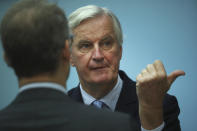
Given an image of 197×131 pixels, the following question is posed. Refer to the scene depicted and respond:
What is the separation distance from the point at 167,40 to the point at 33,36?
6.75 feet

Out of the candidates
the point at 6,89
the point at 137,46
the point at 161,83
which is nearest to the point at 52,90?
the point at 161,83

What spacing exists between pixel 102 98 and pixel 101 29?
1.20ft

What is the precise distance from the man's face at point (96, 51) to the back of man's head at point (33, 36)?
74 cm

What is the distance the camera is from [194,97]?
259 cm

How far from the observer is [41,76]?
31.1 inches

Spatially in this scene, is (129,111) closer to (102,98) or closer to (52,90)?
(102,98)

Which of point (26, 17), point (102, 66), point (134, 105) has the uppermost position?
point (26, 17)

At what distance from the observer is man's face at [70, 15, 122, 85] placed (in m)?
1.54

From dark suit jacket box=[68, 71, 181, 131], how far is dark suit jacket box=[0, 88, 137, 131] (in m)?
0.62

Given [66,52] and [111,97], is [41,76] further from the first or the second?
[111,97]

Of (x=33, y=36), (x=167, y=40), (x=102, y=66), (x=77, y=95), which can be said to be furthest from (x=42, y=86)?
(x=167, y=40)

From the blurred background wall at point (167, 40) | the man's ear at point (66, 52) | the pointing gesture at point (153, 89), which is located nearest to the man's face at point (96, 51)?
the pointing gesture at point (153, 89)

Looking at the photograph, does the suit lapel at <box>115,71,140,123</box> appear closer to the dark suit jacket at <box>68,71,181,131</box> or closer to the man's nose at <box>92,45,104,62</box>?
the dark suit jacket at <box>68,71,181,131</box>

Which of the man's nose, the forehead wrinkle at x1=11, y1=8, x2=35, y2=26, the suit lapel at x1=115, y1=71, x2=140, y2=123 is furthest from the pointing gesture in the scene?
the forehead wrinkle at x1=11, y1=8, x2=35, y2=26
